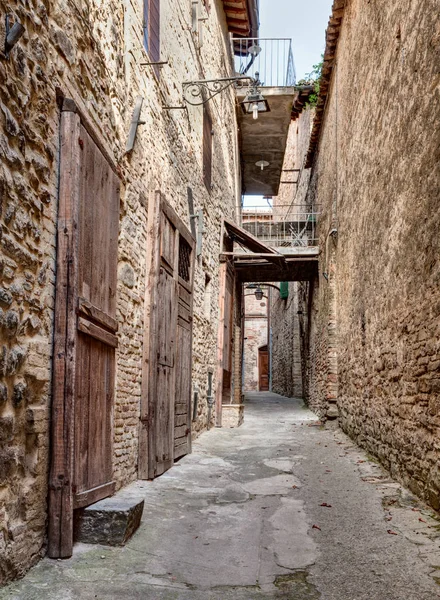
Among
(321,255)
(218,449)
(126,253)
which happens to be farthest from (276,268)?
(126,253)

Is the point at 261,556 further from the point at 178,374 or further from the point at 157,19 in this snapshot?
the point at 157,19

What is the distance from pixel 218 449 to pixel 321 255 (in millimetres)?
5931

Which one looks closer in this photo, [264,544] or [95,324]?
[264,544]

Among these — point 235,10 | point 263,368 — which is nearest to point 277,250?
point 235,10

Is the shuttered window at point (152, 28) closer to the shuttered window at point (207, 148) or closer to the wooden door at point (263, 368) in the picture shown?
the shuttered window at point (207, 148)

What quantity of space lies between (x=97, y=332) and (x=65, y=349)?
763 mm

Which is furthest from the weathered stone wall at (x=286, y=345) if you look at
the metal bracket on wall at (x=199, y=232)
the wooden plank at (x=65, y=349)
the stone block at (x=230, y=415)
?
the wooden plank at (x=65, y=349)

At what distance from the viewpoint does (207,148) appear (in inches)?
405

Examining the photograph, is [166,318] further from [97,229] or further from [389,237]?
[389,237]

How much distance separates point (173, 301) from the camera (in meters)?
7.33

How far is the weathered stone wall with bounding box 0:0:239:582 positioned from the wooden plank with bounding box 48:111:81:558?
6cm

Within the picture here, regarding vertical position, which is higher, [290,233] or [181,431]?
[290,233]

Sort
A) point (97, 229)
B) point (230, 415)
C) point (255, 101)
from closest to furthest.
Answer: point (97, 229), point (255, 101), point (230, 415)

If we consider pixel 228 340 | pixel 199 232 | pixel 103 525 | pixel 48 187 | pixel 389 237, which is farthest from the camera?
pixel 228 340
